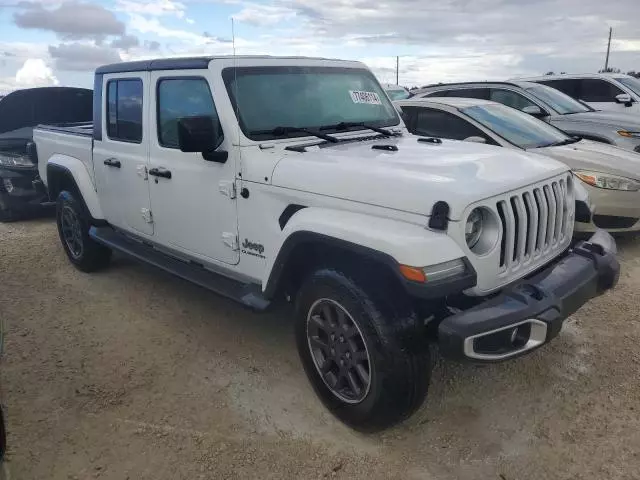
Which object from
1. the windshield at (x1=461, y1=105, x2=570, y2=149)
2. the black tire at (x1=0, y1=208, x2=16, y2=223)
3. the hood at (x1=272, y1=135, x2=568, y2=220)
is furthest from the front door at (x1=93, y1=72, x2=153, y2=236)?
the black tire at (x1=0, y1=208, x2=16, y2=223)

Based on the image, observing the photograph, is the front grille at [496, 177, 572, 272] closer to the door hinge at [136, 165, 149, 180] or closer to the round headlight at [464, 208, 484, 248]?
the round headlight at [464, 208, 484, 248]

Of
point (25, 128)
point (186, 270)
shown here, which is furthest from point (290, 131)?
point (25, 128)

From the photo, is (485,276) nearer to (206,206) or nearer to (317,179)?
(317,179)

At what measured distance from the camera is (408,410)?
9.41 ft

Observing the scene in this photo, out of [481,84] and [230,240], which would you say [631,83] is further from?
[230,240]

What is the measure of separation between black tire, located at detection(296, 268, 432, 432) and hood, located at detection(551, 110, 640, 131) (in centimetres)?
621

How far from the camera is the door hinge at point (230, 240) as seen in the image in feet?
11.9

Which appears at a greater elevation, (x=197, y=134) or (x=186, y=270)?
(x=197, y=134)

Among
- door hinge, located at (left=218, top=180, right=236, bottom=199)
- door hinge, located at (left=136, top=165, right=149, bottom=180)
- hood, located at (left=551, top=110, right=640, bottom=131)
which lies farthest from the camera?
hood, located at (left=551, top=110, right=640, bottom=131)

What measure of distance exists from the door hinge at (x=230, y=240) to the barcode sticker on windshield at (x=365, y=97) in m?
1.38

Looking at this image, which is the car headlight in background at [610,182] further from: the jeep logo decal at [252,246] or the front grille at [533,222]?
the jeep logo decal at [252,246]

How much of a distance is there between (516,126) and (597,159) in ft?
3.07

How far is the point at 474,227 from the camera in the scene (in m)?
2.80

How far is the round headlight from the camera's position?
2.75 meters
